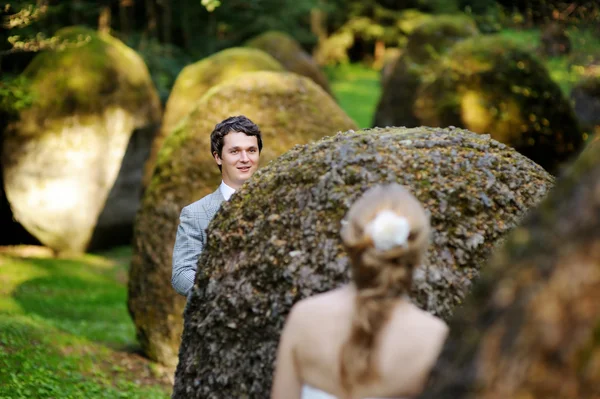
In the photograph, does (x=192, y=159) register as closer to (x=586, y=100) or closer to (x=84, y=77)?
(x=84, y=77)

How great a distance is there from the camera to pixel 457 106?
12.1m

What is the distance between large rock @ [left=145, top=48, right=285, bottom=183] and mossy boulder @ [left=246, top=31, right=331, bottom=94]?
647 centimetres

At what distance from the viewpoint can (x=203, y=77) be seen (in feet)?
39.1

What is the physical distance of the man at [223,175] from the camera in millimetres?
4297

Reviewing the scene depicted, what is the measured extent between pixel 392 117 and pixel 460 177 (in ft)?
48.0

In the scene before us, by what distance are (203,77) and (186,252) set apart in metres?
8.02

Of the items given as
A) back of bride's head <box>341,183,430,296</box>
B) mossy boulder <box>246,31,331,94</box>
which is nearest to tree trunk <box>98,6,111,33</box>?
mossy boulder <box>246,31,331,94</box>

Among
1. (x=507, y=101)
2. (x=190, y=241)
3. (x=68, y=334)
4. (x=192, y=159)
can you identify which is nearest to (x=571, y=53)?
(x=507, y=101)

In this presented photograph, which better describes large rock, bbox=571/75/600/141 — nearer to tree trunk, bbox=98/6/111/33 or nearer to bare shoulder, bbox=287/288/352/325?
tree trunk, bbox=98/6/111/33

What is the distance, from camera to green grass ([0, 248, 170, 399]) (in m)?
6.67

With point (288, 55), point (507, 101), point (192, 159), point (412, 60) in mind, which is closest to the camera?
point (192, 159)

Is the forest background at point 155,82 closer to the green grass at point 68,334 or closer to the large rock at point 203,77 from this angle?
the green grass at point 68,334

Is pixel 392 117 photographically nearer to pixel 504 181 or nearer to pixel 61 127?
pixel 61 127

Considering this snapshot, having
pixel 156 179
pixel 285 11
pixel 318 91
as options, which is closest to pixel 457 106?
pixel 318 91
